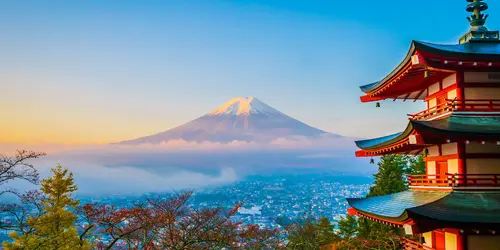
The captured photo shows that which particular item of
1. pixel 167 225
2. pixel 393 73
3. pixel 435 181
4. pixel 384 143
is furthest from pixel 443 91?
pixel 167 225

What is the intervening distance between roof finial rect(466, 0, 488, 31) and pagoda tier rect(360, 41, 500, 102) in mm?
701

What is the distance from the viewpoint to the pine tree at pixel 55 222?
1355cm

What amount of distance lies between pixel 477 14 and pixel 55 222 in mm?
13870

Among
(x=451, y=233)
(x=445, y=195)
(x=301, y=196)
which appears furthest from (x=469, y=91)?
(x=301, y=196)

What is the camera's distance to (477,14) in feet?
38.4

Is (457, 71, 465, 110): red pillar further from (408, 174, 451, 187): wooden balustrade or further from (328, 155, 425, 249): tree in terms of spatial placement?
(328, 155, 425, 249): tree

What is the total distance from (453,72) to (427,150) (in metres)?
2.33

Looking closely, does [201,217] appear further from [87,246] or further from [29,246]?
[29,246]

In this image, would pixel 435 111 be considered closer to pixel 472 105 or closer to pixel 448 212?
pixel 472 105

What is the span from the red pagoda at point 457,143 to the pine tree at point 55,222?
9.18 m

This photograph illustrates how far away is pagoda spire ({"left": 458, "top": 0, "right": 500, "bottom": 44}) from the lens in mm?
11500

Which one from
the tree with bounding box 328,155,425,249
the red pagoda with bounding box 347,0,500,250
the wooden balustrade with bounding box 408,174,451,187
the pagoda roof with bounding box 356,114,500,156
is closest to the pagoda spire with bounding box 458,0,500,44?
the red pagoda with bounding box 347,0,500,250

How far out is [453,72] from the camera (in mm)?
10469

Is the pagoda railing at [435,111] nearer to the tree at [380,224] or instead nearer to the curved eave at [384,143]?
the curved eave at [384,143]
